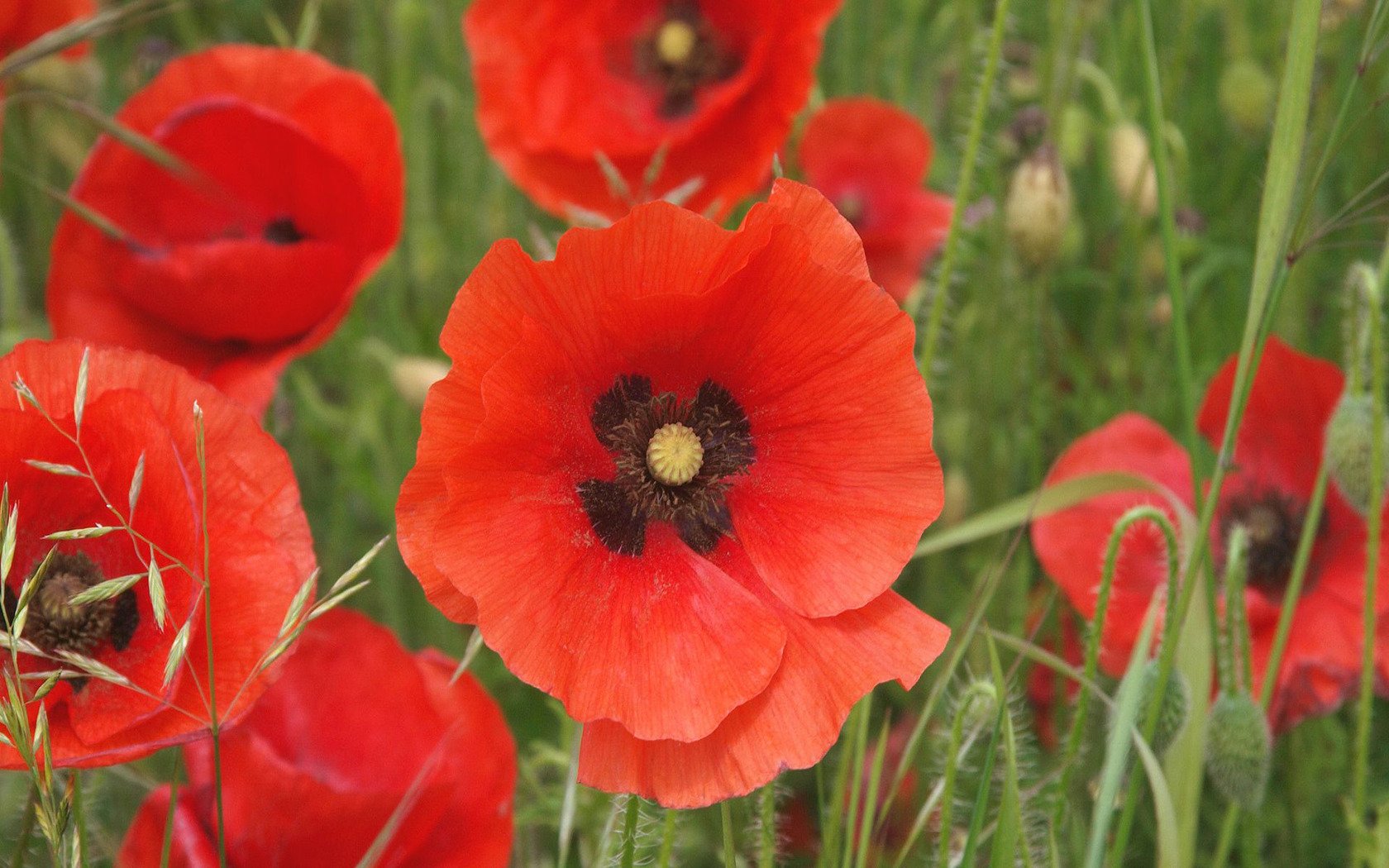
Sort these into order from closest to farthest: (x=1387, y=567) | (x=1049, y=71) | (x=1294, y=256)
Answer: (x=1294, y=256) < (x=1387, y=567) < (x=1049, y=71)

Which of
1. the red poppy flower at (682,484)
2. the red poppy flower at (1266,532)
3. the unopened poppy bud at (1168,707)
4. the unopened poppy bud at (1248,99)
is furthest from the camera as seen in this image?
the unopened poppy bud at (1248,99)

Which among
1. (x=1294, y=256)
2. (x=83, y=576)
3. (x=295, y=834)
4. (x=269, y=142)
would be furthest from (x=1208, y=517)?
(x=269, y=142)

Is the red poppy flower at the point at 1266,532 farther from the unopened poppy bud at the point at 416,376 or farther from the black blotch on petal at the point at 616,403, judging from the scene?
the unopened poppy bud at the point at 416,376

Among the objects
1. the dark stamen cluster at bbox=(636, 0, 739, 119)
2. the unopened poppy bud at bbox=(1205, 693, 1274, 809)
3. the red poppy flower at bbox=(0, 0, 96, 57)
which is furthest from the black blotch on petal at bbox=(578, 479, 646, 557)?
the red poppy flower at bbox=(0, 0, 96, 57)

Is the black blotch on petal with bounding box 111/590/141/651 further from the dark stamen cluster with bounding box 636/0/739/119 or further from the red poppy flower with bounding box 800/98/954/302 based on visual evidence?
the red poppy flower with bounding box 800/98/954/302

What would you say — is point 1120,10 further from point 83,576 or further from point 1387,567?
point 83,576

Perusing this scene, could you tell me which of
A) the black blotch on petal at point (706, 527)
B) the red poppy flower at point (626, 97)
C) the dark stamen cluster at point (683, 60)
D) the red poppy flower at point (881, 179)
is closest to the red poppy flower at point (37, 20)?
the red poppy flower at point (626, 97)
